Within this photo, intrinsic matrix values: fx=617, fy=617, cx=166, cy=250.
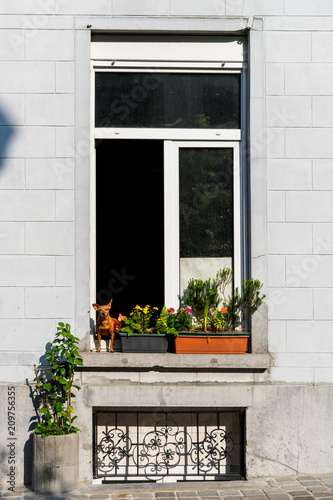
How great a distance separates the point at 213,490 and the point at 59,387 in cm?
179

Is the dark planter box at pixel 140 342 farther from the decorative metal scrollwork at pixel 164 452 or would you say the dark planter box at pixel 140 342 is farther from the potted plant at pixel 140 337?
the decorative metal scrollwork at pixel 164 452

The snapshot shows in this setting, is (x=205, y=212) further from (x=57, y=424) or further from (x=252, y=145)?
(x=57, y=424)

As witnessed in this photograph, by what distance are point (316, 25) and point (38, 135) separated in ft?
10.1

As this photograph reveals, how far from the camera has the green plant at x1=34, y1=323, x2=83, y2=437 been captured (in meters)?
5.87

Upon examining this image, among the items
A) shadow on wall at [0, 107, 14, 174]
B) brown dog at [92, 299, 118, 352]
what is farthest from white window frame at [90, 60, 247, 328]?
shadow on wall at [0, 107, 14, 174]

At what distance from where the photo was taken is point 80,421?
241 inches

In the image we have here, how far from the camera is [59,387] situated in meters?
6.11

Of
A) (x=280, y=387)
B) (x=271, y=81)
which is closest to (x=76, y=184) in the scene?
(x=271, y=81)

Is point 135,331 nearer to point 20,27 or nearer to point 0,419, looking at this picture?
point 0,419

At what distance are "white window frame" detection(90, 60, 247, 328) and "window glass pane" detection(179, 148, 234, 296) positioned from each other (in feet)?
0.23

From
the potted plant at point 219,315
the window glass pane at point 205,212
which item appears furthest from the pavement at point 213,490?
the window glass pane at point 205,212

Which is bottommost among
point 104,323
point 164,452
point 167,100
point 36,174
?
point 164,452

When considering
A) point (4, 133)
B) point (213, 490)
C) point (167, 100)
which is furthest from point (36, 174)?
point (213, 490)

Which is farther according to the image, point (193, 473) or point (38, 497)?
point (193, 473)
